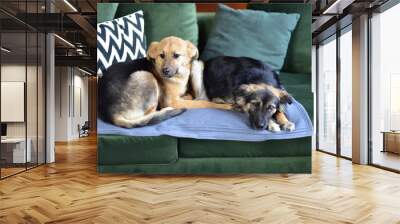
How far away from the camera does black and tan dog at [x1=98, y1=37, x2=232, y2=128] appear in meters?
5.97

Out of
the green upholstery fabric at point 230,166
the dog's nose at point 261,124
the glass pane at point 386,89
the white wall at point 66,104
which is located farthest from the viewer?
the white wall at point 66,104

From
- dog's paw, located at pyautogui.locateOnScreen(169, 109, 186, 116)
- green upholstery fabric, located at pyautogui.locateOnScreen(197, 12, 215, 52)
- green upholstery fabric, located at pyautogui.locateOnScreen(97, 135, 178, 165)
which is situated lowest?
green upholstery fabric, located at pyautogui.locateOnScreen(97, 135, 178, 165)

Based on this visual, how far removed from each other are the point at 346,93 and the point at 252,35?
362cm

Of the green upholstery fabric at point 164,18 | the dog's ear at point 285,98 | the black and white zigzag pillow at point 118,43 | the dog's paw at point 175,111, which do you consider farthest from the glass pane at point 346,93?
the black and white zigzag pillow at point 118,43

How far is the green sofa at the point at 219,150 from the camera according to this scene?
6.03 m

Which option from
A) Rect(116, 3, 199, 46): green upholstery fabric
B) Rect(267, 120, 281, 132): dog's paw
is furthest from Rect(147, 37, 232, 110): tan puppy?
Rect(267, 120, 281, 132): dog's paw

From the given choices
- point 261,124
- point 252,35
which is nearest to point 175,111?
point 261,124

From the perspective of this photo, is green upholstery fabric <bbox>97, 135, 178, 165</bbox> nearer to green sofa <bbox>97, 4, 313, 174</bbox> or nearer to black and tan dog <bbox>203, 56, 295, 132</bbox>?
green sofa <bbox>97, 4, 313, 174</bbox>

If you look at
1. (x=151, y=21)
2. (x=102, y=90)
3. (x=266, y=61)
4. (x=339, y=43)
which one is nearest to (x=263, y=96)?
(x=266, y=61)

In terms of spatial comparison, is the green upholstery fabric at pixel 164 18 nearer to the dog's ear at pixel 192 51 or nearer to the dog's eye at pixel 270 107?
the dog's ear at pixel 192 51

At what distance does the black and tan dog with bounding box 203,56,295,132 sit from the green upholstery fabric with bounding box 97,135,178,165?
1002 millimetres

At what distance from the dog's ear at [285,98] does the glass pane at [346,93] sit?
276 cm

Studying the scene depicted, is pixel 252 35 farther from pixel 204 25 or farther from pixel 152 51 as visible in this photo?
pixel 152 51

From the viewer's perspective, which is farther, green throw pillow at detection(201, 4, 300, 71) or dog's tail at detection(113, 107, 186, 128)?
green throw pillow at detection(201, 4, 300, 71)
